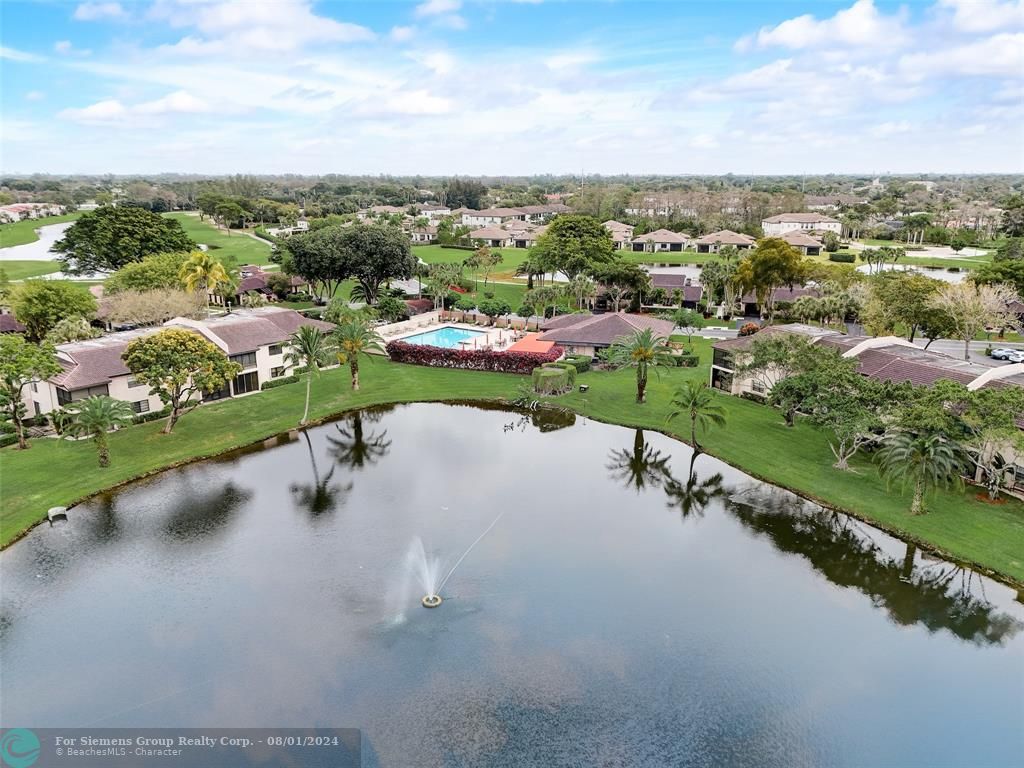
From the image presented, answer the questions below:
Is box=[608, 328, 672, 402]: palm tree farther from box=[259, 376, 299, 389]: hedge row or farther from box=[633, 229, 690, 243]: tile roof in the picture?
box=[633, 229, 690, 243]: tile roof

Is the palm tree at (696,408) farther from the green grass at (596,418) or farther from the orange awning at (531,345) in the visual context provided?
the orange awning at (531,345)

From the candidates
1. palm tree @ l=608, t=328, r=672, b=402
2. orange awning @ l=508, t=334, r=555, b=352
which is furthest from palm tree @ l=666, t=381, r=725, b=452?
orange awning @ l=508, t=334, r=555, b=352

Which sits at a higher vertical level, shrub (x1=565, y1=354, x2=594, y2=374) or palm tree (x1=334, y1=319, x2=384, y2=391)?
palm tree (x1=334, y1=319, x2=384, y2=391)

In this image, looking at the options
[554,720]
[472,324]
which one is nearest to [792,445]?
[554,720]

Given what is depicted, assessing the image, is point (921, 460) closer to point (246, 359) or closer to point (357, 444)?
point (357, 444)

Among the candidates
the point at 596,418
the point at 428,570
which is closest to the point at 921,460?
the point at 596,418

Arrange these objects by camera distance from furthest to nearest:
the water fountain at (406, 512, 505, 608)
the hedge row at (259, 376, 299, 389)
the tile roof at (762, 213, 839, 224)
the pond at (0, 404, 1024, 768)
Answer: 1. the tile roof at (762, 213, 839, 224)
2. the hedge row at (259, 376, 299, 389)
3. the water fountain at (406, 512, 505, 608)
4. the pond at (0, 404, 1024, 768)

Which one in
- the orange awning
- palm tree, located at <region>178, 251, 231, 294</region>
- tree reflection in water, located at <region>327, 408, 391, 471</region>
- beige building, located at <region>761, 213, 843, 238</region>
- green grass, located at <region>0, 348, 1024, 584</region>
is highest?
beige building, located at <region>761, 213, 843, 238</region>
